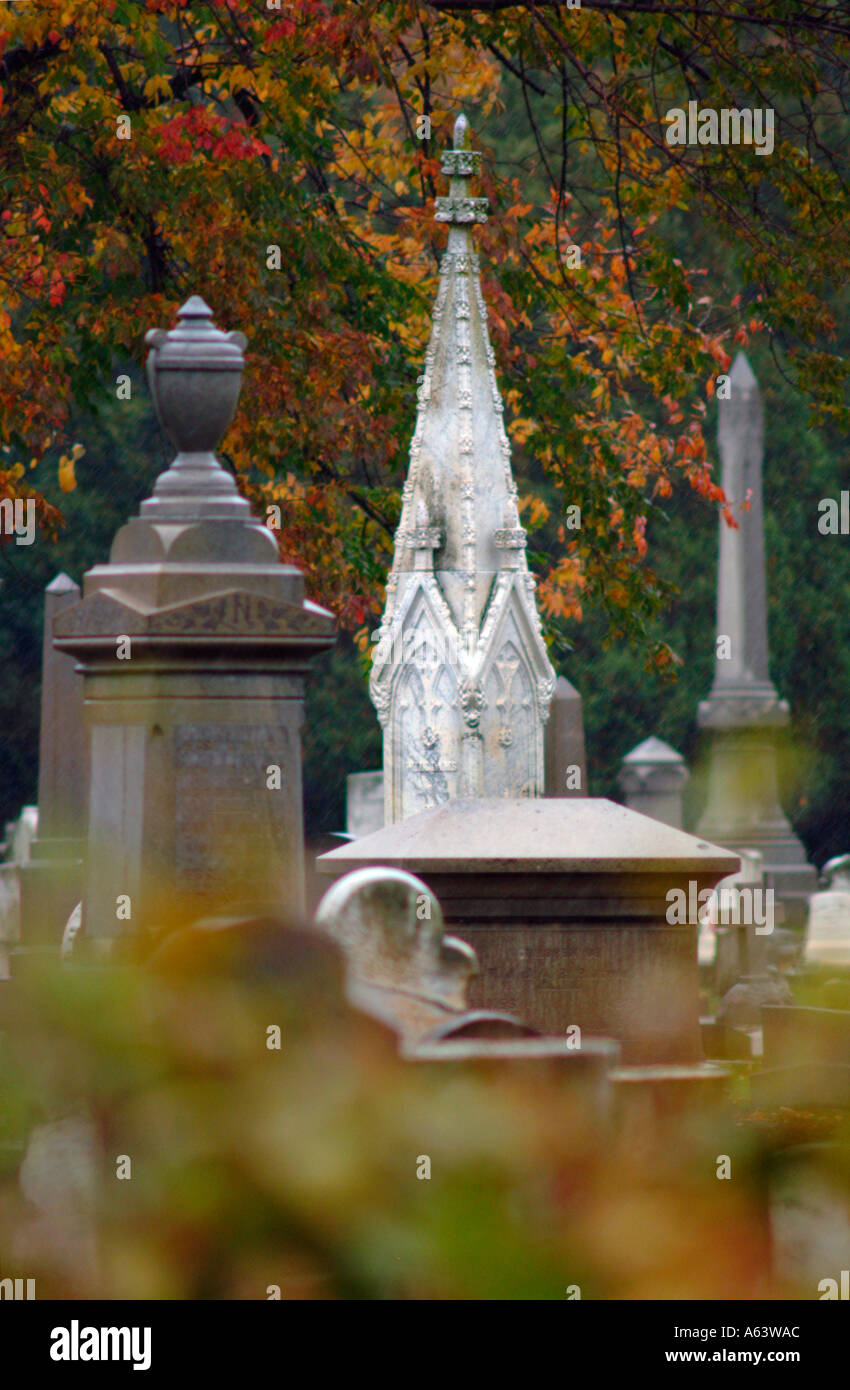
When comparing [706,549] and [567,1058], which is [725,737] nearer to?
[706,549]

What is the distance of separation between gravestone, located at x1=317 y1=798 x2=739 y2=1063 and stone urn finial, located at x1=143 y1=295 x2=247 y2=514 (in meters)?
1.15

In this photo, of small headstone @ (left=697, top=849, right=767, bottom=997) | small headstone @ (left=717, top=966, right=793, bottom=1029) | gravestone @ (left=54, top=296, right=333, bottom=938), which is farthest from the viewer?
small headstone @ (left=697, top=849, right=767, bottom=997)

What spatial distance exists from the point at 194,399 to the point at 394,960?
10.7 feet

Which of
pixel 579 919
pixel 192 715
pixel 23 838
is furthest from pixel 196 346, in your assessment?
pixel 23 838

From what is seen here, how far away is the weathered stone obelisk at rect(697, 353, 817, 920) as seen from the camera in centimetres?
1938

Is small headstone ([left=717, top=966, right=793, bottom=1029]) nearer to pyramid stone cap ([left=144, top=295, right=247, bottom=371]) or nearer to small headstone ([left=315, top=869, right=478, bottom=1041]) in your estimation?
pyramid stone cap ([left=144, top=295, right=247, bottom=371])

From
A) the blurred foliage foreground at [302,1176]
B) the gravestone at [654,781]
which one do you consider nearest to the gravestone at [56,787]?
the gravestone at [654,781]

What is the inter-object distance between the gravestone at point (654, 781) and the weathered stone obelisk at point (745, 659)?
41 cm

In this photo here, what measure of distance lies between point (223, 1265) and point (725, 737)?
1837 cm

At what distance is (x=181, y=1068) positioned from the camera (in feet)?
5.42

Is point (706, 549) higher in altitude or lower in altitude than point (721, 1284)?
higher

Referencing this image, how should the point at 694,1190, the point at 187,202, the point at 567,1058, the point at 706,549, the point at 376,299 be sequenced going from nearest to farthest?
the point at 694,1190 → the point at 567,1058 → the point at 187,202 → the point at 376,299 → the point at 706,549

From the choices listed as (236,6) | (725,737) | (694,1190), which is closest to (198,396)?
(694,1190)
